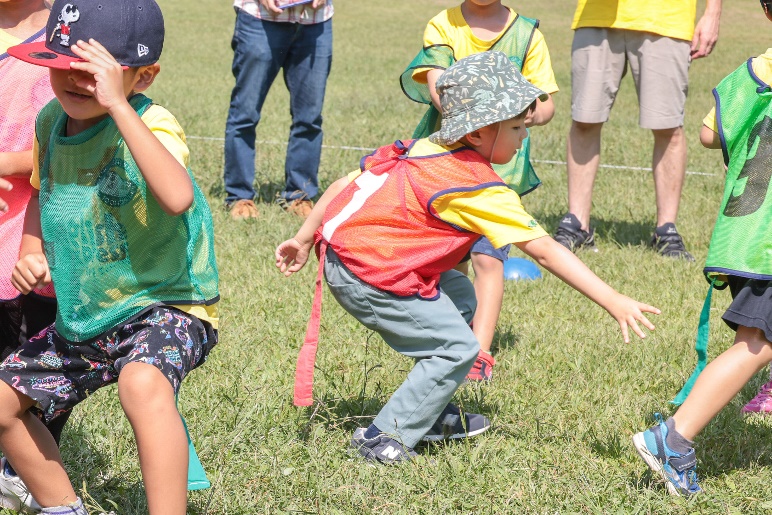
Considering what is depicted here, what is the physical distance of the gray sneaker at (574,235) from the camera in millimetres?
6480

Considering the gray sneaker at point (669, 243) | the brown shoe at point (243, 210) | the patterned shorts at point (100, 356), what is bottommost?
the brown shoe at point (243, 210)

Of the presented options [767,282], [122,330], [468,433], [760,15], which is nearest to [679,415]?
[767,282]

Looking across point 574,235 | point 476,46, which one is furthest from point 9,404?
point 574,235

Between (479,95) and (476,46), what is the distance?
4.66 ft

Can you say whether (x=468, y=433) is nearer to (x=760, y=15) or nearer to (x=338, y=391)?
(x=338, y=391)

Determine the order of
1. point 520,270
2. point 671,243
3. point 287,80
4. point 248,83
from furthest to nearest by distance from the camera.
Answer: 1. point 287,80
2. point 248,83
3. point 671,243
4. point 520,270

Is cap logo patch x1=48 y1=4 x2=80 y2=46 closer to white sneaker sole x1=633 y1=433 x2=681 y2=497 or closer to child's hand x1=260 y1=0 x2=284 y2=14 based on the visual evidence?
white sneaker sole x1=633 y1=433 x2=681 y2=497

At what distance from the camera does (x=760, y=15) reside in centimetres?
2570

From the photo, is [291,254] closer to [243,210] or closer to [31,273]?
[31,273]

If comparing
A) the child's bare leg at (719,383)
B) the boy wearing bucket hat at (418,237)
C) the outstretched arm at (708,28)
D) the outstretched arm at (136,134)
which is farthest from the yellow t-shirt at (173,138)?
the outstretched arm at (708,28)

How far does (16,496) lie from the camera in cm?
329

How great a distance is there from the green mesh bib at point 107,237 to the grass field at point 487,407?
582mm

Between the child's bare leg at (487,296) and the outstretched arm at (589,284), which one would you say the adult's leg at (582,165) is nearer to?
the child's bare leg at (487,296)

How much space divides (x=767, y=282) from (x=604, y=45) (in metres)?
3.60
